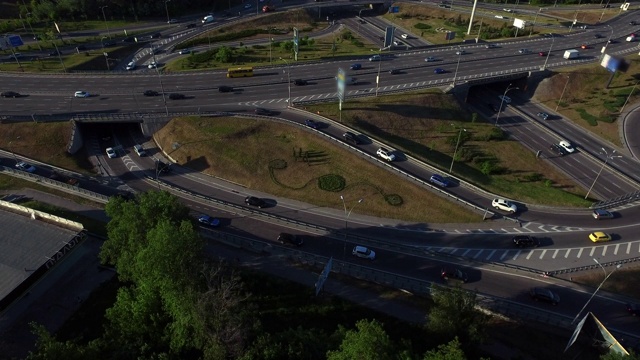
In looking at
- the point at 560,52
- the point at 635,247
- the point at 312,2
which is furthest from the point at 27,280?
the point at 312,2

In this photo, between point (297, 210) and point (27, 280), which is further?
point (297, 210)

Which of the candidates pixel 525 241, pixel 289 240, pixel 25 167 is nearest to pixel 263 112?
pixel 289 240

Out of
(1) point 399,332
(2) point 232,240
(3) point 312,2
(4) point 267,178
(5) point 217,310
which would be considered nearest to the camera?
(5) point 217,310

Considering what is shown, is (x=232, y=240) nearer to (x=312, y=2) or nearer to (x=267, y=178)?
(x=267, y=178)

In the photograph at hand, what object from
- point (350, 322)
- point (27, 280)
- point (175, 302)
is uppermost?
point (175, 302)

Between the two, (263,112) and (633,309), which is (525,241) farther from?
(263,112)


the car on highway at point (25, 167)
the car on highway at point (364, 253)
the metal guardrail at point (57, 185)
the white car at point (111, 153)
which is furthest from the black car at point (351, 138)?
the car on highway at point (25, 167)

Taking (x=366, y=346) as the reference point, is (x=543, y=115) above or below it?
below
